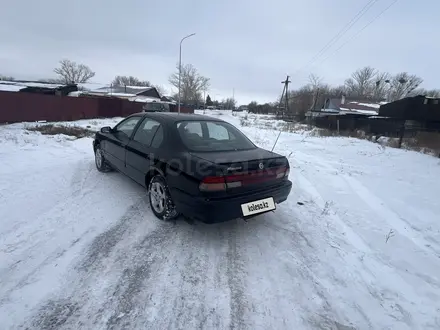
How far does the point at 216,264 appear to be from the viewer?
252cm

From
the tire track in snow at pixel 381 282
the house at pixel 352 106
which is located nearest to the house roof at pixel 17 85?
the tire track in snow at pixel 381 282

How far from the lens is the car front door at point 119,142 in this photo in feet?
13.7

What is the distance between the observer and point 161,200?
3.27 meters

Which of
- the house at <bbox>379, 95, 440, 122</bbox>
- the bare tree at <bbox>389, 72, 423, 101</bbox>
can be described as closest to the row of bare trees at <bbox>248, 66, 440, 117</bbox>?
the bare tree at <bbox>389, 72, 423, 101</bbox>

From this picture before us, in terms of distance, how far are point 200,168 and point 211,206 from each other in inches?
17.2

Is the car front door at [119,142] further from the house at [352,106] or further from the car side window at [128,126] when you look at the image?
the house at [352,106]

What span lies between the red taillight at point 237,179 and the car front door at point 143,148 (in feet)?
3.57

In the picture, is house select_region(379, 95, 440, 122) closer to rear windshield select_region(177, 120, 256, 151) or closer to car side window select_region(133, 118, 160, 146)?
rear windshield select_region(177, 120, 256, 151)

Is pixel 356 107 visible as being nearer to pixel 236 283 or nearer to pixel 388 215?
pixel 388 215

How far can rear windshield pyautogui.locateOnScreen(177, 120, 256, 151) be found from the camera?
3258 mm

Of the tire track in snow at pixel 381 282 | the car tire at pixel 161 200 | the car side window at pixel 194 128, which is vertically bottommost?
the tire track in snow at pixel 381 282

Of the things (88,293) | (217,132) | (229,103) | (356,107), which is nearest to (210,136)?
(217,132)

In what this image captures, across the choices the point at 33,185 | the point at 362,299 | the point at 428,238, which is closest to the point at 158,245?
the point at 362,299

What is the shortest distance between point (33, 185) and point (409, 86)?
258 ft
